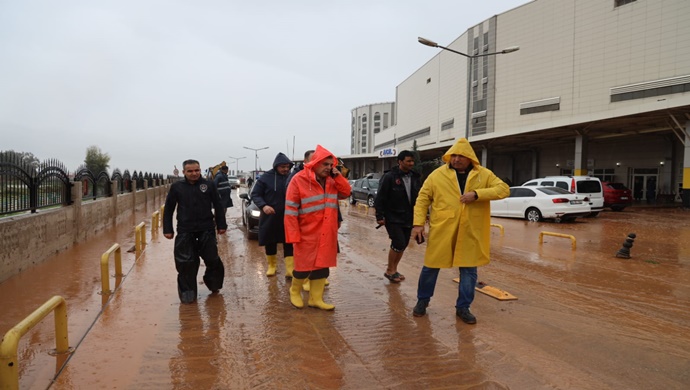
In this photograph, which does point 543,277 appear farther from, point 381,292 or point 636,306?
point 381,292

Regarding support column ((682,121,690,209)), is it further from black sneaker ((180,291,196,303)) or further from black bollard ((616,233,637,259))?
black sneaker ((180,291,196,303))

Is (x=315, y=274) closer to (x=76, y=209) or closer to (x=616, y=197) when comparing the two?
(x=76, y=209)

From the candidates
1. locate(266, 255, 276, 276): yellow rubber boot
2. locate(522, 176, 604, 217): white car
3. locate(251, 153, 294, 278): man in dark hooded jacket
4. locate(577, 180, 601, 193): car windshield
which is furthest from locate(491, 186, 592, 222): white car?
locate(251, 153, 294, 278): man in dark hooded jacket

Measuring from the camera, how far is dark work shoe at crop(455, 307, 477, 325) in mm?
4297

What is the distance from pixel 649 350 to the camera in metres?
3.69

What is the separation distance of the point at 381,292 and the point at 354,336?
5.31 ft

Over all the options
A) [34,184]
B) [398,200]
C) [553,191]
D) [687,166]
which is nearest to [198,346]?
[398,200]

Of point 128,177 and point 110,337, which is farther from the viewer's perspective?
point 128,177

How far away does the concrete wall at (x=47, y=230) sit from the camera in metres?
6.21

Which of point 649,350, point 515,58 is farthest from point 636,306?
point 515,58

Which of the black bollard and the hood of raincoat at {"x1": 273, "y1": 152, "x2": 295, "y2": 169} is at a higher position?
the hood of raincoat at {"x1": 273, "y1": 152, "x2": 295, "y2": 169}

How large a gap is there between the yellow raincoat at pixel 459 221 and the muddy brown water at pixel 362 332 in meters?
0.73

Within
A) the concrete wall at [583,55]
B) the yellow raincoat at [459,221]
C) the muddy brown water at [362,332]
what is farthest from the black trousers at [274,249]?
the concrete wall at [583,55]

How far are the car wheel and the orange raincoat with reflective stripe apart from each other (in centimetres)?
1264
